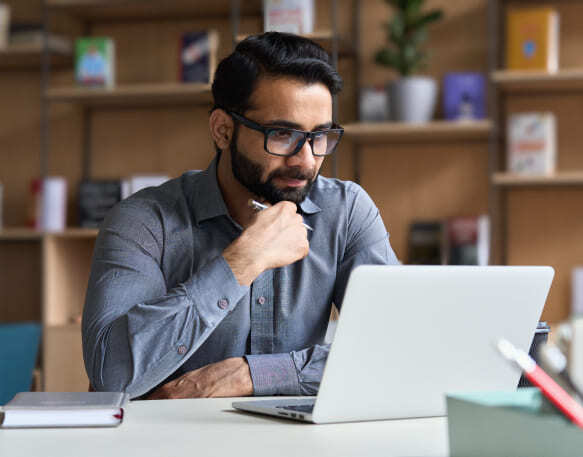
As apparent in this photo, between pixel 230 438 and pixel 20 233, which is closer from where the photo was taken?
pixel 230 438

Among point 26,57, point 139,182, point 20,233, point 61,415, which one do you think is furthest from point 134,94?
point 61,415

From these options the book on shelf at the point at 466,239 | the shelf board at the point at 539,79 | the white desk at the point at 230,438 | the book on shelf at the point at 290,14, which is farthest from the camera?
the book on shelf at the point at 466,239

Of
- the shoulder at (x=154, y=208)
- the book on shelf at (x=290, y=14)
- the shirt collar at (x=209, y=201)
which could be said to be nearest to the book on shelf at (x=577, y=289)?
the book on shelf at (x=290, y=14)

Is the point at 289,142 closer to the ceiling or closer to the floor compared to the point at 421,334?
closer to the ceiling

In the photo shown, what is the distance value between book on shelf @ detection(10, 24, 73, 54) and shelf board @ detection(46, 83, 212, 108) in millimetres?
174

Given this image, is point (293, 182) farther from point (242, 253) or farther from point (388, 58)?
point (388, 58)

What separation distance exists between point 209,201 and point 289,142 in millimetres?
210

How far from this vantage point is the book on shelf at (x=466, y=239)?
315 cm

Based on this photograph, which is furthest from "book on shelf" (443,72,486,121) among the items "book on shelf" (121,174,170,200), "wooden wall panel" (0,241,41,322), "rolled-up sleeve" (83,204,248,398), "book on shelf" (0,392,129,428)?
"book on shelf" (0,392,129,428)

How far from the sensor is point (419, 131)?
3.12m

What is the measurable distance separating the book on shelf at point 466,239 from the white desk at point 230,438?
2.11 meters

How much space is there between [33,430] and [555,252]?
→ 2612 mm

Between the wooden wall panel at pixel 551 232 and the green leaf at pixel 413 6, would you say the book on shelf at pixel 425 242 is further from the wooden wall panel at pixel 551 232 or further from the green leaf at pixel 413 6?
the green leaf at pixel 413 6

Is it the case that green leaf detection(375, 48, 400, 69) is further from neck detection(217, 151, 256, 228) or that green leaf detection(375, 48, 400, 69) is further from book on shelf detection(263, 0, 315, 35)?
neck detection(217, 151, 256, 228)
